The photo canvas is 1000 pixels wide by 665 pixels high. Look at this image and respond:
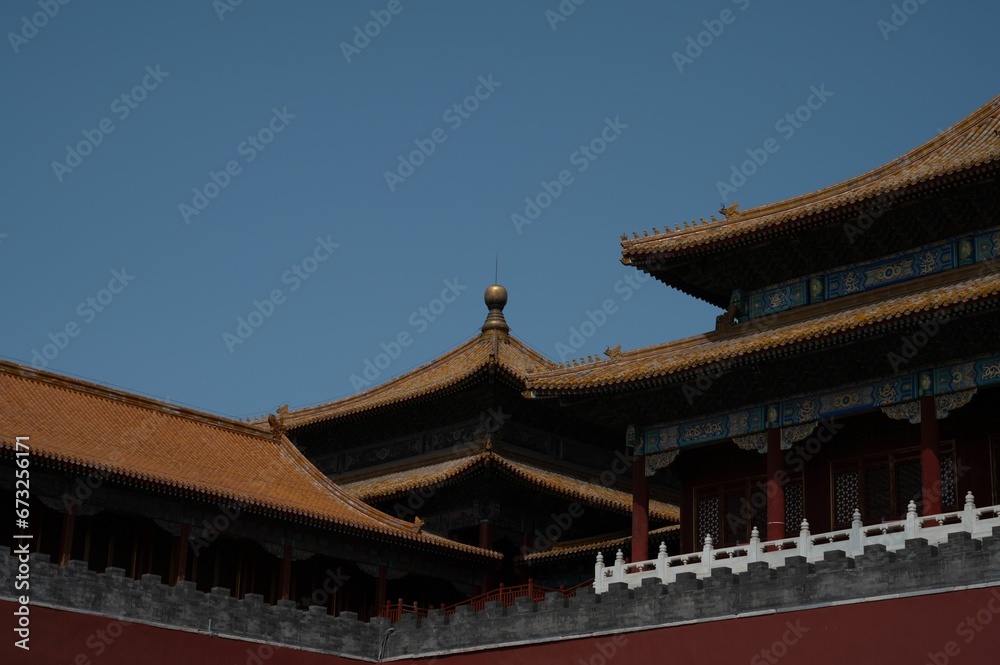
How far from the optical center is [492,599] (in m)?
30.1

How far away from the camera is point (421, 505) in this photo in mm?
35312

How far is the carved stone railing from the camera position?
23391mm

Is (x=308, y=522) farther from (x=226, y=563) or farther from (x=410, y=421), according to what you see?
(x=410, y=421)

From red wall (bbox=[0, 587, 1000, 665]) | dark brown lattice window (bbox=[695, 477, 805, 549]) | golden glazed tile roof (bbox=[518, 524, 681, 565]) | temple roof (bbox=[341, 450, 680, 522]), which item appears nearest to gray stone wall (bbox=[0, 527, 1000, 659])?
red wall (bbox=[0, 587, 1000, 665])

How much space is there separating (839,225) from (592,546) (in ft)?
27.0

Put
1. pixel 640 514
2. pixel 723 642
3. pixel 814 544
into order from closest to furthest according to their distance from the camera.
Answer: pixel 723 642, pixel 814 544, pixel 640 514

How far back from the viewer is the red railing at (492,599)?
28.0 m

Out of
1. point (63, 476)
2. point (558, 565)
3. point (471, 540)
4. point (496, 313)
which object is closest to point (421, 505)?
point (471, 540)

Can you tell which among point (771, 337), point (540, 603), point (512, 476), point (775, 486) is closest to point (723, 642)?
point (775, 486)

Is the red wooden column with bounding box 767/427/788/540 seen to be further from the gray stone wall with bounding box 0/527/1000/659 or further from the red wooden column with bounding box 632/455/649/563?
the red wooden column with bounding box 632/455/649/563

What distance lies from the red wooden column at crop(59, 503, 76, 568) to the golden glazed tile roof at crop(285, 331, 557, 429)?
10229 mm

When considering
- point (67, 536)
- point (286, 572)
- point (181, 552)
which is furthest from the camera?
point (286, 572)

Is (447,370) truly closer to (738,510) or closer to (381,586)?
(381,586)

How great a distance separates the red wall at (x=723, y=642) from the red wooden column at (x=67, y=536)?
71.4 inches
